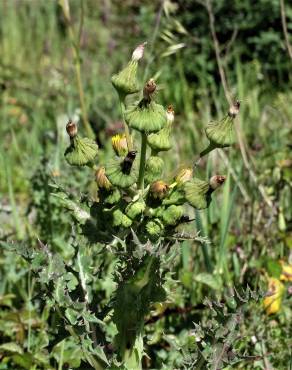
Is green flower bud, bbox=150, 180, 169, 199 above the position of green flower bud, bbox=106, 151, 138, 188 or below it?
below

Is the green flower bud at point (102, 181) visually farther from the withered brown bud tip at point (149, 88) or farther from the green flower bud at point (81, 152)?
the withered brown bud tip at point (149, 88)

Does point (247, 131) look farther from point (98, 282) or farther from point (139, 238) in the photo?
point (139, 238)

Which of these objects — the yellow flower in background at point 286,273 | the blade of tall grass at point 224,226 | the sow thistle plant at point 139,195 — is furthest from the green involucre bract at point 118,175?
the yellow flower in background at point 286,273

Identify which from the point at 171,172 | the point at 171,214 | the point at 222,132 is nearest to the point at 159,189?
the point at 171,214

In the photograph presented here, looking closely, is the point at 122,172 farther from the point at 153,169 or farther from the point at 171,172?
the point at 171,172

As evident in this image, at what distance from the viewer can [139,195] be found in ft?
4.82

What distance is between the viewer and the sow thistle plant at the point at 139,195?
1.41 metres

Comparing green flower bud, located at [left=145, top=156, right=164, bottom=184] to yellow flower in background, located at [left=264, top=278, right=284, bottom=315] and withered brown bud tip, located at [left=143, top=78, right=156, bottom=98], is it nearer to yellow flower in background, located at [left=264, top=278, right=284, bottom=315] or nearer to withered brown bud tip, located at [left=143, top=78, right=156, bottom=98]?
withered brown bud tip, located at [left=143, top=78, right=156, bottom=98]

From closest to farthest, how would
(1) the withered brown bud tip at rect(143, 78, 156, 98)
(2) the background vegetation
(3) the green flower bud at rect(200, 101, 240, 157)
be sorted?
(1) the withered brown bud tip at rect(143, 78, 156, 98), (3) the green flower bud at rect(200, 101, 240, 157), (2) the background vegetation

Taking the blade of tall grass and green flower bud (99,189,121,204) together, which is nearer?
green flower bud (99,189,121,204)

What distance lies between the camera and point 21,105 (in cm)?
465

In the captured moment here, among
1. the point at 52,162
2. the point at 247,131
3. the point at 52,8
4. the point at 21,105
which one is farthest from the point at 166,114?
the point at 52,8

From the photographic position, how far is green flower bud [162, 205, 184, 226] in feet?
4.73

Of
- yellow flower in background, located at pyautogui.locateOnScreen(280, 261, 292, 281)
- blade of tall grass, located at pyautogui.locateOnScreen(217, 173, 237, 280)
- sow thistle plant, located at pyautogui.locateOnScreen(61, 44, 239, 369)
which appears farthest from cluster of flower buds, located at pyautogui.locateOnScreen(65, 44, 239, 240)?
yellow flower in background, located at pyautogui.locateOnScreen(280, 261, 292, 281)
